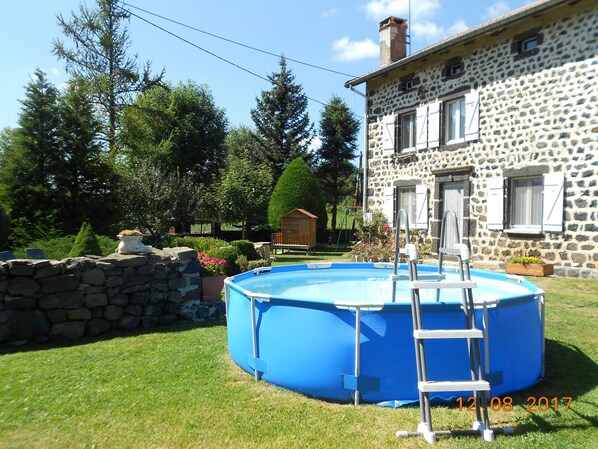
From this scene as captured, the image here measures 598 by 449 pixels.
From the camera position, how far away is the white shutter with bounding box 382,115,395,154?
14.3 meters

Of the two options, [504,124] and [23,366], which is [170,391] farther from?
[504,124]

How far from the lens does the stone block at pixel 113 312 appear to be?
5.64 meters

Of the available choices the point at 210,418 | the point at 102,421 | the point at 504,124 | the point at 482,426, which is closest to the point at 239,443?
the point at 210,418

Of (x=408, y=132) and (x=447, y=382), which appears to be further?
(x=408, y=132)

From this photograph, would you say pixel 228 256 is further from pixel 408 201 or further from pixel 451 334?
pixel 451 334

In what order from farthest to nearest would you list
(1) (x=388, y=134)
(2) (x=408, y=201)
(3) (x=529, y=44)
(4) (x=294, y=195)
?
(4) (x=294, y=195) → (1) (x=388, y=134) → (2) (x=408, y=201) → (3) (x=529, y=44)

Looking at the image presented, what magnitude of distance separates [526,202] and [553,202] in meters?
0.94

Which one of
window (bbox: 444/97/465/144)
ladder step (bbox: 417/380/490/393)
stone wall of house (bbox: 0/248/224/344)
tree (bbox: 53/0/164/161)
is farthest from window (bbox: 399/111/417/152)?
tree (bbox: 53/0/164/161)

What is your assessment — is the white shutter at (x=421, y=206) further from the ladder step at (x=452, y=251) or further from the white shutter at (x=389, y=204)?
the ladder step at (x=452, y=251)

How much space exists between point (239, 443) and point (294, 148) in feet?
74.1

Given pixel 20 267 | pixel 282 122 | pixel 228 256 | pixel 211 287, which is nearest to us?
pixel 20 267

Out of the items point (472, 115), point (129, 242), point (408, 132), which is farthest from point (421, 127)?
point (129, 242)

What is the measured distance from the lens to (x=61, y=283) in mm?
5289

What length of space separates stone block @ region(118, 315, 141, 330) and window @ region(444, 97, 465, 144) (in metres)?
10.1
